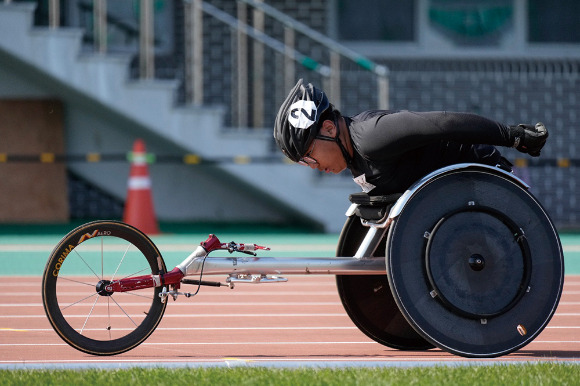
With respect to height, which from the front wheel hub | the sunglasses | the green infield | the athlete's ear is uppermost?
the athlete's ear

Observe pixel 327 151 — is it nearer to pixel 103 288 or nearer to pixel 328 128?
pixel 328 128

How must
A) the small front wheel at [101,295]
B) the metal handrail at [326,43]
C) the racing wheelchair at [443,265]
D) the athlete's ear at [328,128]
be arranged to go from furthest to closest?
the metal handrail at [326,43] → the athlete's ear at [328,128] → the small front wheel at [101,295] → the racing wheelchair at [443,265]

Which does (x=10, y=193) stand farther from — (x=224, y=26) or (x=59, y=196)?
(x=224, y=26)

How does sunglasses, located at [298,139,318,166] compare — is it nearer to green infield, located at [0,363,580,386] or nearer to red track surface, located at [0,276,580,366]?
red track surface, located at [0,276,580,366]

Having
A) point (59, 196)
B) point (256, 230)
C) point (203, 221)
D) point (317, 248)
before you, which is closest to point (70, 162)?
point (59, 196)

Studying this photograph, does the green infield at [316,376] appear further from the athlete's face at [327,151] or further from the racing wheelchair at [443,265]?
the athlete's face at [327,151]

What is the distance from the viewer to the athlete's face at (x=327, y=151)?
5617 mm

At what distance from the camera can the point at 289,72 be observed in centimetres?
1459

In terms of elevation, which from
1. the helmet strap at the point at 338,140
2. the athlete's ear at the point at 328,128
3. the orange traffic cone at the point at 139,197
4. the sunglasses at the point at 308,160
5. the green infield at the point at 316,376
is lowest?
the orange traffic cone at the point at 139,197

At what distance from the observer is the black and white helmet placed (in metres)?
5.53

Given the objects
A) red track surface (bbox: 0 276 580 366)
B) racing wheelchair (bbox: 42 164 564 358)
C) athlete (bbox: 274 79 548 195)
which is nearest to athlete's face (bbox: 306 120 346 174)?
athlete (bbox: 274 79 548 195)

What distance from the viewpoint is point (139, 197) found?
1391cm

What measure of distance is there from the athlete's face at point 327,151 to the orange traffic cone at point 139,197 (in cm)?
843

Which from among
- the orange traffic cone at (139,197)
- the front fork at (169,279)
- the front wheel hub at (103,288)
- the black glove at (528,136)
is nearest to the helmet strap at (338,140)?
the front fork at (169,279)
